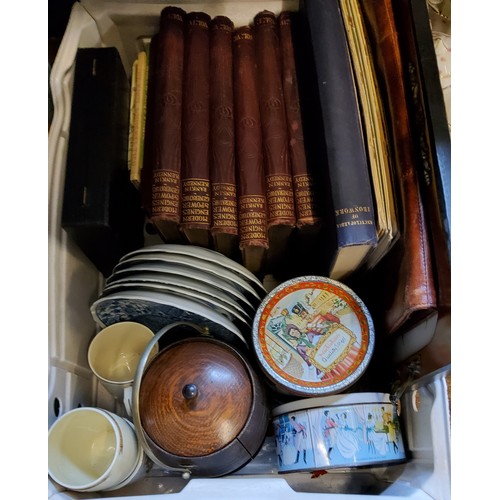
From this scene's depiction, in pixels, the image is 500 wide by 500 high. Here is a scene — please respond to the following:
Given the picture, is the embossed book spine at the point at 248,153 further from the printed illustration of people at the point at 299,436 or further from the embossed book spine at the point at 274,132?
the printed illustration of people at the point at 299,436

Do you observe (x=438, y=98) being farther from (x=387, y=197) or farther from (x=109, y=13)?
(x=109, y=13)

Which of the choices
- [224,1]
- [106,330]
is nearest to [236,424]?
[106,330]

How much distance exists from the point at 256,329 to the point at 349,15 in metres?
0.53

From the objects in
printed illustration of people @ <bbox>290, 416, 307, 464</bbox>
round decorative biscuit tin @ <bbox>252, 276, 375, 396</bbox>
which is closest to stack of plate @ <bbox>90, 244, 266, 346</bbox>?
round decorative biscuit tin @ <bbox>252, 276, 375, 396</bbox>

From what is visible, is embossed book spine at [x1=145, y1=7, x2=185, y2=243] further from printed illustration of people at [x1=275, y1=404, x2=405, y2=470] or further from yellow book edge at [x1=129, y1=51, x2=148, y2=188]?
printed illustration of people at [x1=275, y1=404, x2=405, y2=470]

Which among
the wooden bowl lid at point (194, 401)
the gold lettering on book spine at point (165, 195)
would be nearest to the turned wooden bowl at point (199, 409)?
the wooden bowl lid at point (194, 401)

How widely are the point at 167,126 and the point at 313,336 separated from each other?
42 cm

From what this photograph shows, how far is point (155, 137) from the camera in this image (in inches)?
31.1

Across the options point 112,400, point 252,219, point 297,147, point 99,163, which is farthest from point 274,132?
point 112,400

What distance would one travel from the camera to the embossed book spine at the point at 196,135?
30.7 inches

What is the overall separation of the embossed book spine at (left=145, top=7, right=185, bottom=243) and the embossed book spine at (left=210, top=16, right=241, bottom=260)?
6 cm

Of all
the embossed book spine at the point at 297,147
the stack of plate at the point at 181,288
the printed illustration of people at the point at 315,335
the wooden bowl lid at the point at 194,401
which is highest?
the embossed book spine at the point at 297,147

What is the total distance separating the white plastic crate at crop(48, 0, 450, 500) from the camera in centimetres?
73

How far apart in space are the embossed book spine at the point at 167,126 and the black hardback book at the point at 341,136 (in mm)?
229
